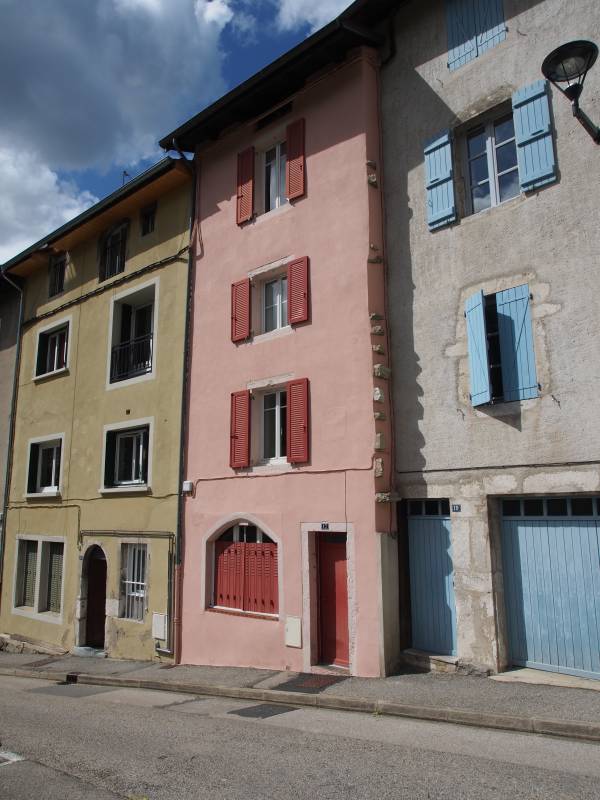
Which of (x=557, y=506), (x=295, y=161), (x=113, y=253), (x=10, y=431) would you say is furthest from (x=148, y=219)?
(x=557, y=506)

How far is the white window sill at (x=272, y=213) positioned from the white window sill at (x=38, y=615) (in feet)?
33.9

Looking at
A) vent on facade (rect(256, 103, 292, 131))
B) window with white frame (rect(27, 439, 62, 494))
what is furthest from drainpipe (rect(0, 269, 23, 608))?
vent on facade (rect(256, 103, 292, 131))

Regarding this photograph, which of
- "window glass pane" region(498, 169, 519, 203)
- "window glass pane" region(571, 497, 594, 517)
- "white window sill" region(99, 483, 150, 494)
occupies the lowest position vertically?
"window glass pane" region(571, 497, 594, 517)

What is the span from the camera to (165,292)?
14.0 m

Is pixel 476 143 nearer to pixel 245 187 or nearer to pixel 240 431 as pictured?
pixel 245 187

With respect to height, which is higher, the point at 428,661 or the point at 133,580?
the point at 133,580

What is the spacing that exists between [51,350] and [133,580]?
25.7 feet

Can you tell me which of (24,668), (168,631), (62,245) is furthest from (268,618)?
(62,245)

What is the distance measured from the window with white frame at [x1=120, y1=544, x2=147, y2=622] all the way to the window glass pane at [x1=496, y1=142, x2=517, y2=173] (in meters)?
9.90

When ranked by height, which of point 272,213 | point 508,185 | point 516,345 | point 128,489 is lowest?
point 128,489

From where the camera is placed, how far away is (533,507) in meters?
8.48

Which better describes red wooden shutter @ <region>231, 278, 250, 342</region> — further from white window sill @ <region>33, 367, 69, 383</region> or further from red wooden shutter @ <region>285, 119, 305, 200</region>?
white window sill @ <region>33, 367, 69, 383</region>

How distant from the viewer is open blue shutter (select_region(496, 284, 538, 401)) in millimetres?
8383

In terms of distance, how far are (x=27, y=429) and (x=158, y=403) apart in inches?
244
